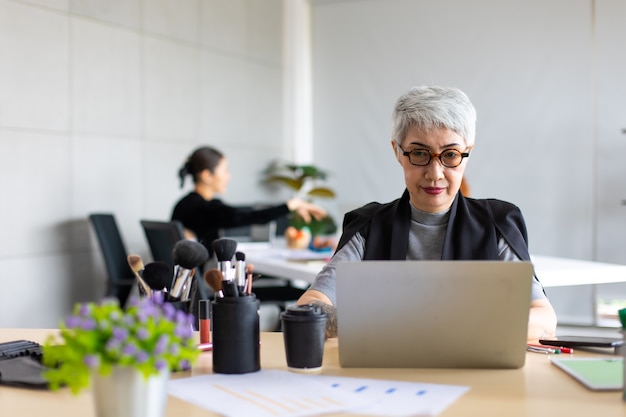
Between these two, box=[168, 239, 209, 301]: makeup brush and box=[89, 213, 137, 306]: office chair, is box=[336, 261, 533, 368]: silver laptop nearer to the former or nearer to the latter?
box=[168, 239, 209, 301]: makeup brush

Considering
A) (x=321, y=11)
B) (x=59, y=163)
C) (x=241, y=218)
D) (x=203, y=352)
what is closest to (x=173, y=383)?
(x=203, y=352)

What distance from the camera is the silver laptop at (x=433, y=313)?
1.48 meters

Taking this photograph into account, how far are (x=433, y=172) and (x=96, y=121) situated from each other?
353 centimetres

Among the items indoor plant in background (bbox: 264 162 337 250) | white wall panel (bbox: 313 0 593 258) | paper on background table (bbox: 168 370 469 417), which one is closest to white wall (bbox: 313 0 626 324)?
white wall panel (bbox: 313 0 593 258)

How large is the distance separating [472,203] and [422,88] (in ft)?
1.24

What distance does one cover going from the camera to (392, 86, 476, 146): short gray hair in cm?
207

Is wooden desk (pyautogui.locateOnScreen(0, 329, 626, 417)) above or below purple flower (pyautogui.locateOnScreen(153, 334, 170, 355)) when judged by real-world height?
below

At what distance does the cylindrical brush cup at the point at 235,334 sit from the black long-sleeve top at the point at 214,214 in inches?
126

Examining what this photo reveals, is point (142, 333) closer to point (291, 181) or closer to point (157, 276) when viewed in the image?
point (157, 276)

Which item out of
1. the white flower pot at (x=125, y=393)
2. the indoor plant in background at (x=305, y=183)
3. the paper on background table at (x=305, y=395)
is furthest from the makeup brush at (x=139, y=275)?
the indoor plant in background at (x=305, y=183)

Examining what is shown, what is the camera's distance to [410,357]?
1.56 m

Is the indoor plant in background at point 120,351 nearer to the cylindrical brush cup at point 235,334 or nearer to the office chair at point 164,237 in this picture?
the cylindrical brush cup at point 235,334

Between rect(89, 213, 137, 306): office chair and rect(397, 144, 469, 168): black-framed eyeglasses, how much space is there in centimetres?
313

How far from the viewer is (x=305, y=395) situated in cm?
137
